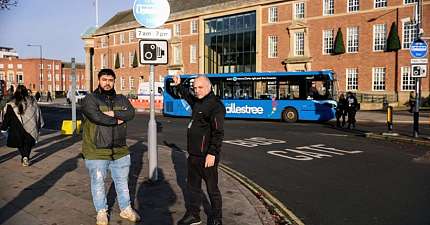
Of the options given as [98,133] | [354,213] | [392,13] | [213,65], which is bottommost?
[354,213]

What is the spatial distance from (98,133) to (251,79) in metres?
20.3

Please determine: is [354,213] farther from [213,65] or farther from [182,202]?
[213,65]

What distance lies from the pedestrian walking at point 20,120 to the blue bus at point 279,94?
12.4 m

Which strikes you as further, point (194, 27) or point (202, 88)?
point (194, 27)

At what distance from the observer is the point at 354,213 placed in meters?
5.89

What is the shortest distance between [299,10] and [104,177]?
3966 centimetres

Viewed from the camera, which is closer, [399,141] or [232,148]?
[232,148]

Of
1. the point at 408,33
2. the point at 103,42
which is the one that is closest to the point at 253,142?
the point at 408,33

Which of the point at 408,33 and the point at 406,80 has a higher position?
the point at 408,33

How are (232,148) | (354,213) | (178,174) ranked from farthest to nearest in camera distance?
1. (232,148)
2. (178,174)
3. (354,213)

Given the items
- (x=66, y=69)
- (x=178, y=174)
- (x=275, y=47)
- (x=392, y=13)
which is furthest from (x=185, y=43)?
(x=66, y=69)

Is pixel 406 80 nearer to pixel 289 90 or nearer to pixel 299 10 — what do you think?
pixel 299 10

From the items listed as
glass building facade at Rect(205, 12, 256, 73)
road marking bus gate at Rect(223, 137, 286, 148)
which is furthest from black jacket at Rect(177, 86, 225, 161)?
glass building facade at Rect(205, 12, 256, 73)

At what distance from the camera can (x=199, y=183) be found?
5.12 metres
